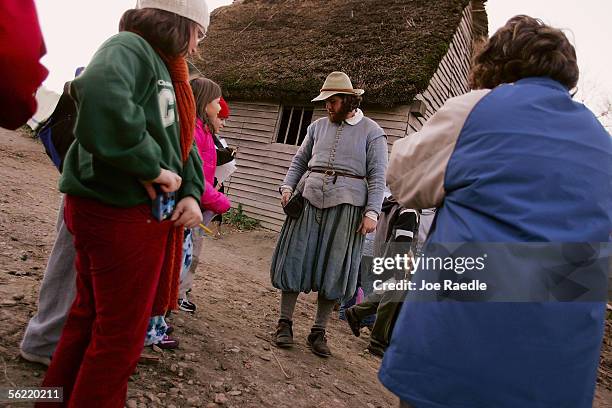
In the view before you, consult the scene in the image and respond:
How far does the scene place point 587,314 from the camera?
44.4 inches

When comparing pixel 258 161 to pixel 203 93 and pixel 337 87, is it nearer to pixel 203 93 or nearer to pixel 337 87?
pixel 337 87


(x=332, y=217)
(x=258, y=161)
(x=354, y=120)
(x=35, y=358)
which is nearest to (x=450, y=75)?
(x=258, y=161)

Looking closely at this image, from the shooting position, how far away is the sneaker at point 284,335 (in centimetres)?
297

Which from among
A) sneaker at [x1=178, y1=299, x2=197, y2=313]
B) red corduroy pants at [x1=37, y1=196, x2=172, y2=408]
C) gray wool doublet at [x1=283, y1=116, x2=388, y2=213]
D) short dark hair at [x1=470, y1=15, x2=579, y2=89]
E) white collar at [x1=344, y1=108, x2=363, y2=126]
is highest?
white collar at [x1=344, y1=108, x2=363, y2=126]

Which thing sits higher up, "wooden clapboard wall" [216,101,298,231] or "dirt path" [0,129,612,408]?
"wooden clapboard wall" [216,101,298,231]

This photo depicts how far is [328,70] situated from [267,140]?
6.98 ft

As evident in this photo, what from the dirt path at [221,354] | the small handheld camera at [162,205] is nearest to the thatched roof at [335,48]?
the dirt path at [221,354]

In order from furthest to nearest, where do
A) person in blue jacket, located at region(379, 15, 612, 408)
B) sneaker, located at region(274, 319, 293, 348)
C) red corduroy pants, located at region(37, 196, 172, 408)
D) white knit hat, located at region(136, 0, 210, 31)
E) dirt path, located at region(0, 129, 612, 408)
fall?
1. sneaker, located at region(274, 319, 293, 348)
2. dirt path, located at region(0, 129, 612, 408)
3. white knit hat, located at region(136, 0, 210, 31)
4. red corduroy pants, located at region(37, 196, 172, 408)
5. person in blue jacket, located at region(379, 15, 612, 408)

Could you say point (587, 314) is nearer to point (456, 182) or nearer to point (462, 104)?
point (456, 182)

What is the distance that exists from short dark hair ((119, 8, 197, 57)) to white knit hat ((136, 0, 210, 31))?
14mm

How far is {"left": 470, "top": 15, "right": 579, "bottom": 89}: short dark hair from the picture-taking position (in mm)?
1340

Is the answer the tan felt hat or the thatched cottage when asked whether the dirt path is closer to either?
the tan felt hat

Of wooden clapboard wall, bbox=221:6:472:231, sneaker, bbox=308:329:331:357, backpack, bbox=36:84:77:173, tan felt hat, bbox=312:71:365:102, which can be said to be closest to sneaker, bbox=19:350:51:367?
backpack, bbox=36:84:77:173

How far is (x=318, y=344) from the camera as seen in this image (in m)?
3.04
